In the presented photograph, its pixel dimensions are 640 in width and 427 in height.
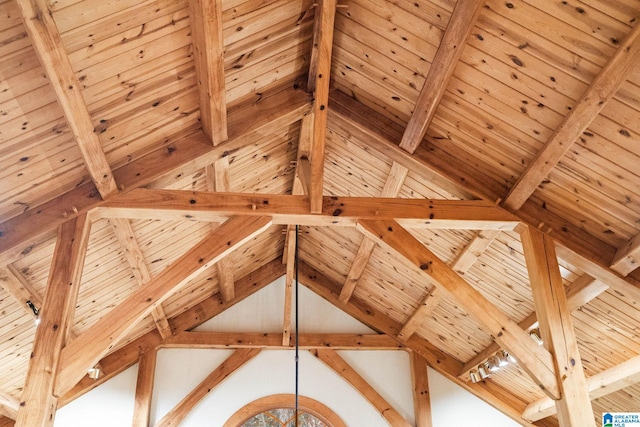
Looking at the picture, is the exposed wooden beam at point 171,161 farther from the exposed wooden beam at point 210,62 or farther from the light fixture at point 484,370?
the light fixture at point 484,370

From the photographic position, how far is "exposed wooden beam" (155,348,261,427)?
20.1 ft

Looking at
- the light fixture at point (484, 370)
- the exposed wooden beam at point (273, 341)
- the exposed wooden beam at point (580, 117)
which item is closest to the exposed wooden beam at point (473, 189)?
the exposed wooden beam at point (580, 117)

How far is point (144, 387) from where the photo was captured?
6230 mm

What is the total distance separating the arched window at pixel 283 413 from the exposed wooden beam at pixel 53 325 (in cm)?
364

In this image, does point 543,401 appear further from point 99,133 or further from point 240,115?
point 99,133

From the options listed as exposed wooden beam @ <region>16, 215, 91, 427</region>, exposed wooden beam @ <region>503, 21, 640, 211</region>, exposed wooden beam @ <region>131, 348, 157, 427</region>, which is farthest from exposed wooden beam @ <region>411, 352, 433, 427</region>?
exposed wooden beam @ <region>16, 215, 91, 427</region>

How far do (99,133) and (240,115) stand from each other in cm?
105

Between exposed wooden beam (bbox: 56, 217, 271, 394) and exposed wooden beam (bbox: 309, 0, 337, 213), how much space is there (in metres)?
0.44

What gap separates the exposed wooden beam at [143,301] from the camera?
3.04 m

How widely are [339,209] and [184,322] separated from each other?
11.9ft

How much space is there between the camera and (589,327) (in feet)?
14.9

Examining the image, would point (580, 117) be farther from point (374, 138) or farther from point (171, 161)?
point (171, 161)

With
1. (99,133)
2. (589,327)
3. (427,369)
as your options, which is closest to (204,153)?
(99,133)

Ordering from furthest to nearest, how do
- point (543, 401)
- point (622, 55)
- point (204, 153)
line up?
point (543, 401) < point (204, 153) < point (622, 55)
